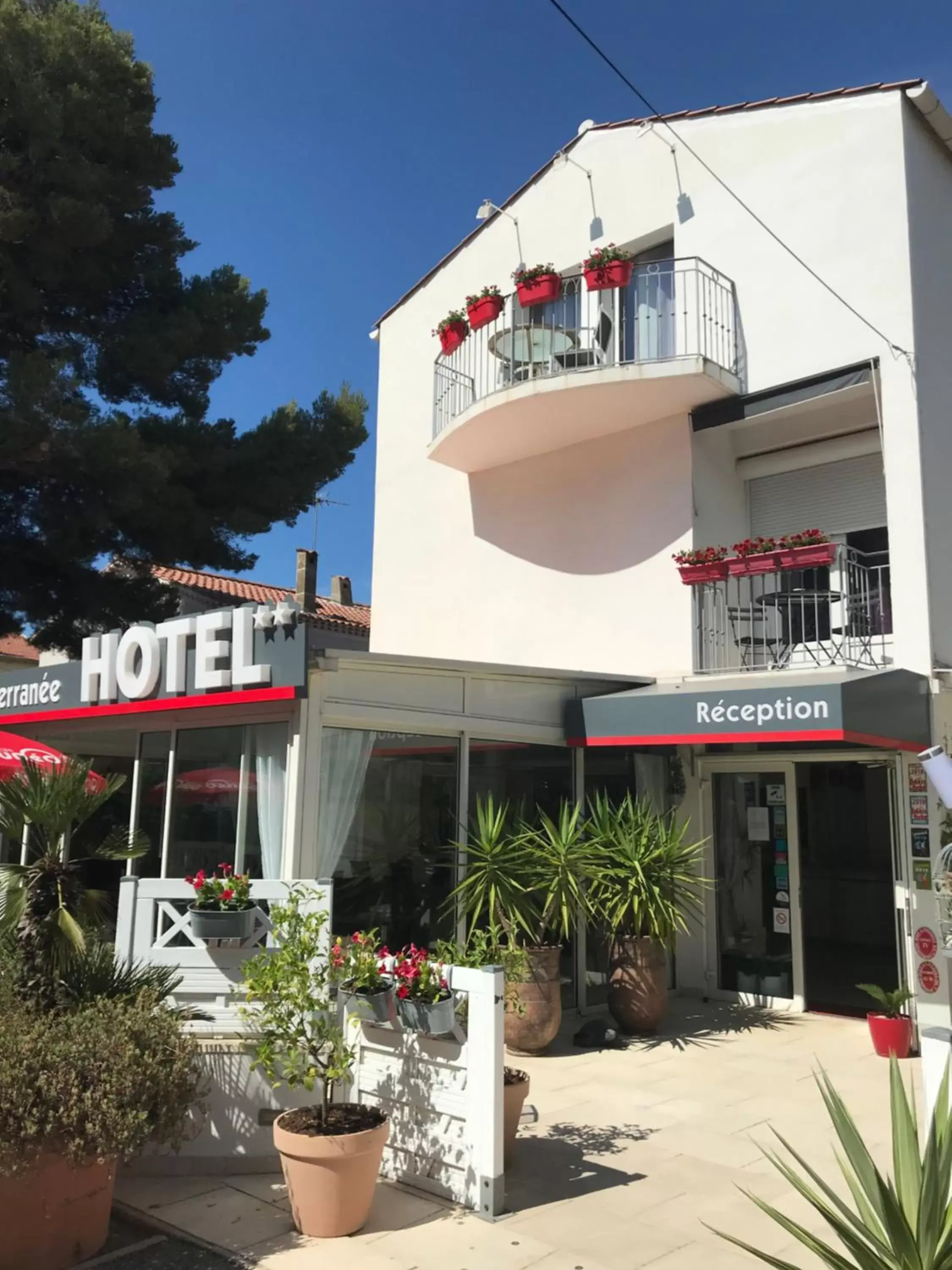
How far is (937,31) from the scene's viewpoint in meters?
7.68

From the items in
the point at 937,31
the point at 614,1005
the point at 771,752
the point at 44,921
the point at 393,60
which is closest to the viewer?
the point at 44,921

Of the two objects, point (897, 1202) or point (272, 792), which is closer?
point (897, 1202)

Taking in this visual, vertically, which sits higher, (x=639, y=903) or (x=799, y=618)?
(x=799, y=618)

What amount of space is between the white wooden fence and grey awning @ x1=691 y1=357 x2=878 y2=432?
6.95 m

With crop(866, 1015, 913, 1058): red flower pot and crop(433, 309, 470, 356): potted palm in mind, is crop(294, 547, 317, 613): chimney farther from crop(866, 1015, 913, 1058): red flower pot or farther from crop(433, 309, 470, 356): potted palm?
crop(866, 1015, 913, 1058): red flower pot

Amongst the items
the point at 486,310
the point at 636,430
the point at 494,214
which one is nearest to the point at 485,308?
the point at 486,310

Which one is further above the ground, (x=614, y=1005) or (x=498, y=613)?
(x=498, y=613)

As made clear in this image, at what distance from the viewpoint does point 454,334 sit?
12.4 meters

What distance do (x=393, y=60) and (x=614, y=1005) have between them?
761 cm

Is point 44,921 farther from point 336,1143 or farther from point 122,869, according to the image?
point 122,869

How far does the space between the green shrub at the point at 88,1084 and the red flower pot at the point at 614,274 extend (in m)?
8.66

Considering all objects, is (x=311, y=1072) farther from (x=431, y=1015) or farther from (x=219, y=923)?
(x=219, y=923)

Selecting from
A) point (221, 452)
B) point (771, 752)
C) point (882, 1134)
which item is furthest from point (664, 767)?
point (221, 452)

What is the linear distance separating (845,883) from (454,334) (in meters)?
7.65
